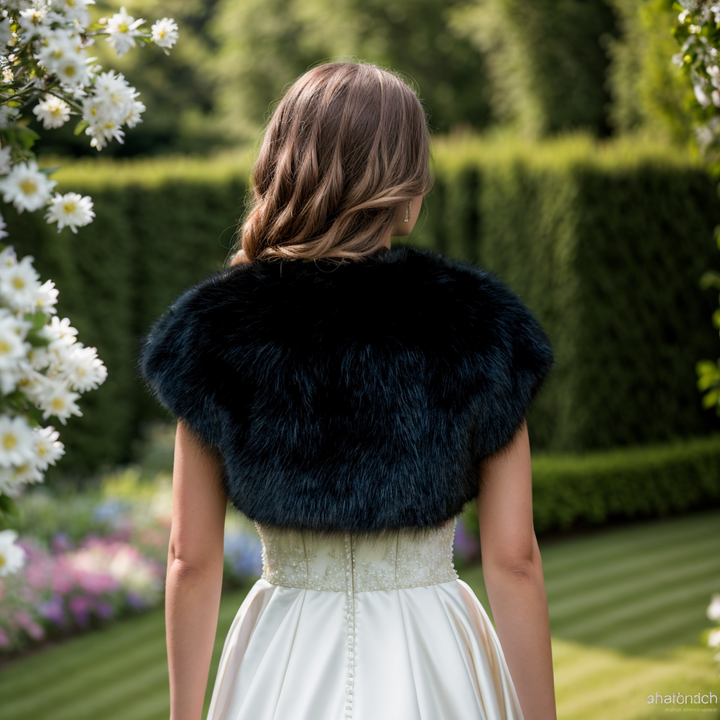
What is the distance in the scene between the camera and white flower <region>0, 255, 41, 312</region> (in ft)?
3.40

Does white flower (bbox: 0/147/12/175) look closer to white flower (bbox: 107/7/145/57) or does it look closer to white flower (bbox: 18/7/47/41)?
white flower (bbox: 18/7/47/41)

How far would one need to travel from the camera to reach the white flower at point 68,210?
1.34 m

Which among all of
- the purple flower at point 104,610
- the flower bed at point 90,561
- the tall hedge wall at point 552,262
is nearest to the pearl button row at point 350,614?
the flower bed at point 90,561

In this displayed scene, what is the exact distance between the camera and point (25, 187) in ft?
3.65

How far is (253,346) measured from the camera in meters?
1.56

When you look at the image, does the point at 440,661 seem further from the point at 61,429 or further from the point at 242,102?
the point at 242,102

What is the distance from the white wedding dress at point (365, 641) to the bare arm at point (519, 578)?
102 millimetres

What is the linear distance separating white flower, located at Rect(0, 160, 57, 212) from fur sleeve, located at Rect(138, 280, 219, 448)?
0.52 meters

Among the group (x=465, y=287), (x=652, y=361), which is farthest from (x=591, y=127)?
(x=465, y=287)

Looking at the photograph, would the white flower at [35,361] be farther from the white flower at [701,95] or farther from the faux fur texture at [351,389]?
the white flower at [701,95]

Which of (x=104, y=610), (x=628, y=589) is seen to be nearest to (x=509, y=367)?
(x=104, y=610)

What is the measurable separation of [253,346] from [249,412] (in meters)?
0.13

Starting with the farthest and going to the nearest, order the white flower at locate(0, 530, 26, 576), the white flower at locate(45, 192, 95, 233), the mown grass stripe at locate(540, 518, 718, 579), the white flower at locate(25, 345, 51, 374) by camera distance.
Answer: the mown grass stripe at locate(540, 518, 718, 579), the white flower at locate(45, 192, 95, 233), the white flower at locate(25, 345, 51, 374), the white flower at locate(0, 530, 26, 576)

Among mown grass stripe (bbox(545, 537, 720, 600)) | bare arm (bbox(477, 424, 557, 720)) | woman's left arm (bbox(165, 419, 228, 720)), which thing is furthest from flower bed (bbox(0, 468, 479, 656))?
bare arm (bbox(477, 424, 557, 720))
